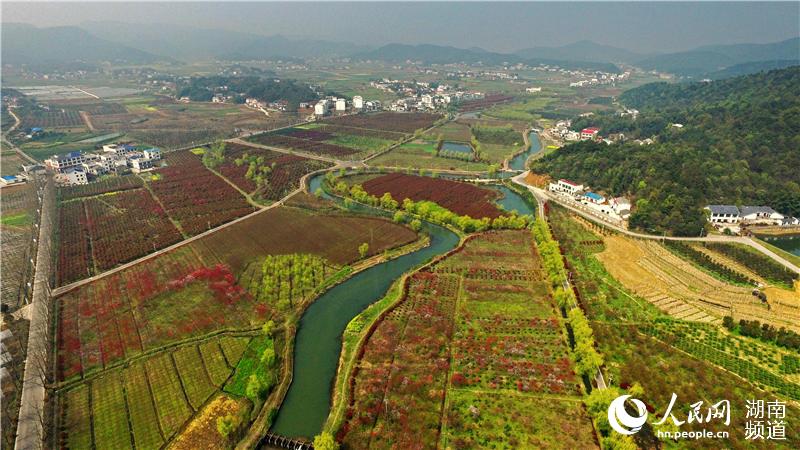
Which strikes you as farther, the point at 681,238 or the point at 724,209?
the point at 724,209

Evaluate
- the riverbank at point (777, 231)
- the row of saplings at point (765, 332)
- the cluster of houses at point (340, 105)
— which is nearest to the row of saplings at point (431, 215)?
the row of saplings at point (765, 332)

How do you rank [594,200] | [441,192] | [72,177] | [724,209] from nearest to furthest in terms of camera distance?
[724,209] < [594,200] < [441,192] < [72,177]

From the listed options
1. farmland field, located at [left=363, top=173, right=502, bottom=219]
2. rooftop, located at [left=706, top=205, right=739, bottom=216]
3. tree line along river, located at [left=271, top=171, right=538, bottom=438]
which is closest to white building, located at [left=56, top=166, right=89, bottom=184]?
farmland field, located at [left=363, top=173, right=502, bottom=219]

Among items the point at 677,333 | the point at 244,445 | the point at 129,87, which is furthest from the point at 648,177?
the point at 129,87

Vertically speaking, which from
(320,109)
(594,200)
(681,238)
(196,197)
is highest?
(320,109)

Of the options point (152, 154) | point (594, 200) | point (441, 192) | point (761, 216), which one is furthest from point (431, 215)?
point (152, 154)

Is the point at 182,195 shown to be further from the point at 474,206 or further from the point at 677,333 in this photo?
the point at 677,333

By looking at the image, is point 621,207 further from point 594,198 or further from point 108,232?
point 108,232
